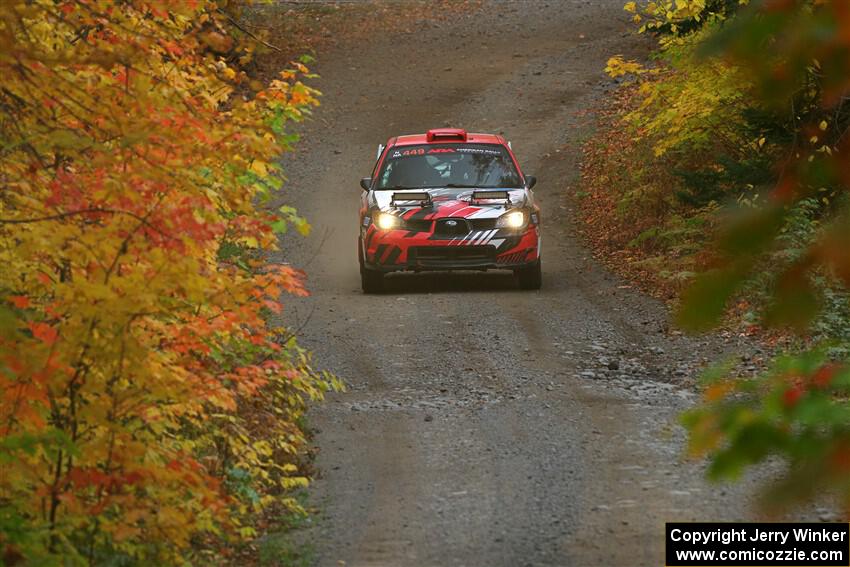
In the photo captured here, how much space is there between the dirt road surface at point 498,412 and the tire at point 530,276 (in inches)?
7.3

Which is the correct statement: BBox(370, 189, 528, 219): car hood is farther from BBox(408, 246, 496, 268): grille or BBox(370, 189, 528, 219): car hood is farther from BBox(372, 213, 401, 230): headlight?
BBox(408, 246, 496, 268): grille

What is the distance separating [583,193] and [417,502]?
16.4m

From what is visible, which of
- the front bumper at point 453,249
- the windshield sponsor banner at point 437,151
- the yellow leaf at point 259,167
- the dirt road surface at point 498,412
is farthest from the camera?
the windshield sponsor banner at point 437,151

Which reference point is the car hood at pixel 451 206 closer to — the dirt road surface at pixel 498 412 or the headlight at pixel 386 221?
the headlight at pixel 386 221

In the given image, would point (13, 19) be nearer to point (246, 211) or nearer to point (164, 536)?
point (246, 211)

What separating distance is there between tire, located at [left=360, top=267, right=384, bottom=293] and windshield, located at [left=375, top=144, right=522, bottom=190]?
42.8 inches

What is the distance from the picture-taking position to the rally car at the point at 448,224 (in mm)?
15352

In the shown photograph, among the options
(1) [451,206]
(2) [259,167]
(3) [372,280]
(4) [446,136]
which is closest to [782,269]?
(2) [259,167]

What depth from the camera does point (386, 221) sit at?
1551 centimetres

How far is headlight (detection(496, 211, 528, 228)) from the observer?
15414mm

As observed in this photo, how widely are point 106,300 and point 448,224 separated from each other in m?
10.1

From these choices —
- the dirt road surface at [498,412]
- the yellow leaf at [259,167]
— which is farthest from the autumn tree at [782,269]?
the yellow leaf at [259,167]

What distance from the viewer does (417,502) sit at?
786cm

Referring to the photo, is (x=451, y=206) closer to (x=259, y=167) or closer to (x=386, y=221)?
(x=386, y=221)
